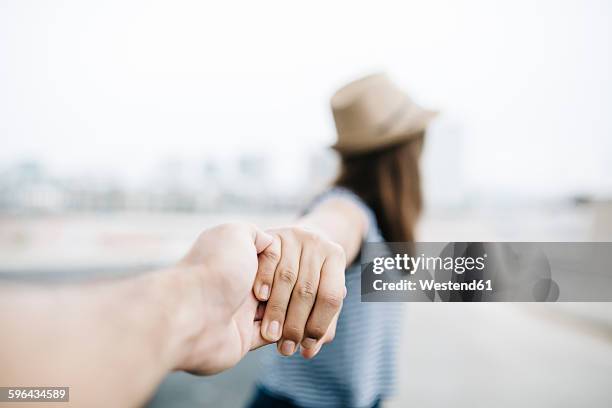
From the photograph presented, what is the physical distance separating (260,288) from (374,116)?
2.07ft

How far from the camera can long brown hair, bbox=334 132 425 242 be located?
1.04 m

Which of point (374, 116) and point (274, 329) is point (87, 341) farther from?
point (374, 116)

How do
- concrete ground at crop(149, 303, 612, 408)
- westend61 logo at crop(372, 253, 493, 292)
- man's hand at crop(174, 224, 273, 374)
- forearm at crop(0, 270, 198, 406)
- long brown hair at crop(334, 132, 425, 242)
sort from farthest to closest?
concrete ground at crop(149, 303, 612, 408)
long brown hair at crop(334, 132, 425, 242)
westend61 logo at crop(372, 253, 493, 292)
man's hand at crop(174, 224, 273, 374)
forearm at crop(0, 270, 198, 406)

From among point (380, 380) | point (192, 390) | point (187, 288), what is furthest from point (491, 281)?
point (192, 390)

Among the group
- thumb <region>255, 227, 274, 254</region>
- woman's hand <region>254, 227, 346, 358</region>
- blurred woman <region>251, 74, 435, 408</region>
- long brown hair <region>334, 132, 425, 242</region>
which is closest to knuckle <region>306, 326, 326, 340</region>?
woman's hand <region>254, 227, 346, 358</region>

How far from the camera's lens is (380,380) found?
1.08 metres

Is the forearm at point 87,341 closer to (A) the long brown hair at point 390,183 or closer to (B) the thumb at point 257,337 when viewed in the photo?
(B) the thumb at point 257,337

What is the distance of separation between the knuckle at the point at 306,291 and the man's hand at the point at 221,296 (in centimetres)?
6

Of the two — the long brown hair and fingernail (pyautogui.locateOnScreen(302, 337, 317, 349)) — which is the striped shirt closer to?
the long brown hair

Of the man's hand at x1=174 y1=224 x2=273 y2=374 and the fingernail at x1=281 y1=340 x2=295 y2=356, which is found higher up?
the man's hand at x1=174 y1=224 x2=273 y2=374

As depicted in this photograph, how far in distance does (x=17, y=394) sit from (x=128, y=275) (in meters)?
0.13

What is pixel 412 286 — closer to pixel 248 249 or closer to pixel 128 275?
pixel 248 249

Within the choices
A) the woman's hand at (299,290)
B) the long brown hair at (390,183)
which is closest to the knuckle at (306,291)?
the woman's hand at (299,290)

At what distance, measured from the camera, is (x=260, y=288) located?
1.82 ft
